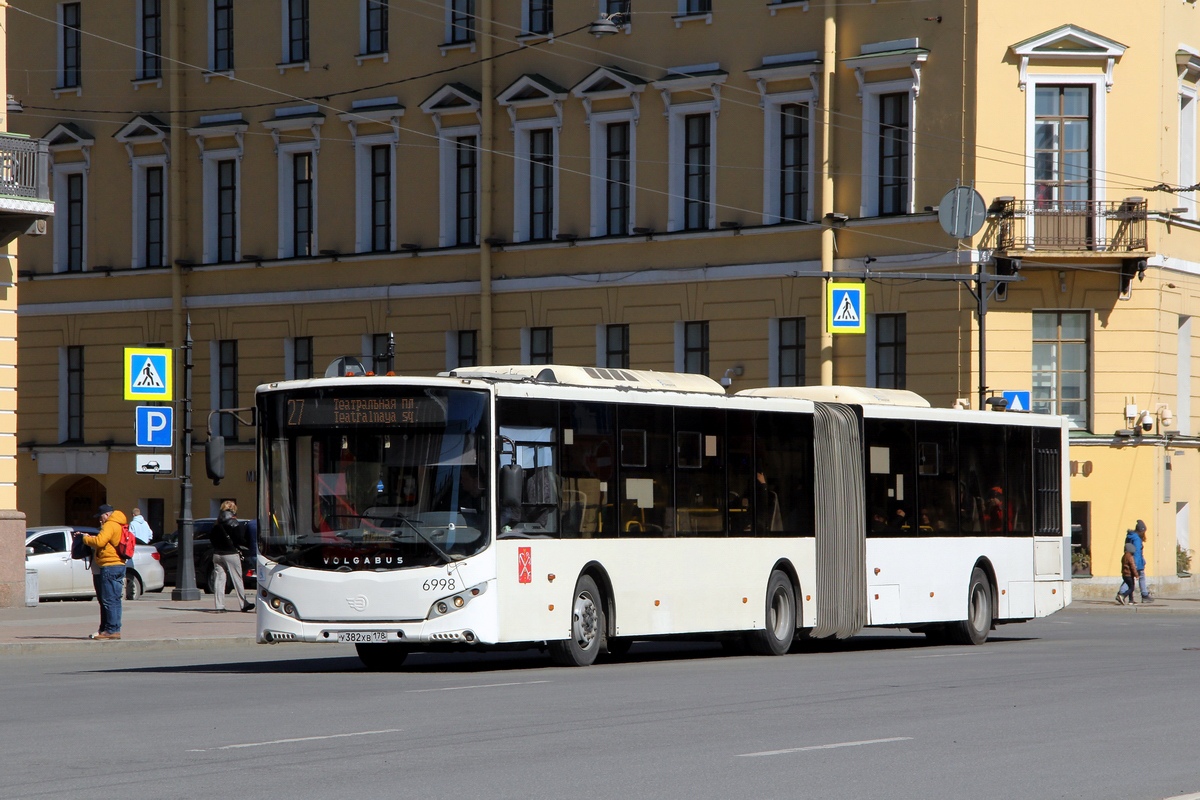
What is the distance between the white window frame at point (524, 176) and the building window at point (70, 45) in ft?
42.6

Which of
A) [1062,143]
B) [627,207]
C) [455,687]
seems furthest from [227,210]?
[455,687]

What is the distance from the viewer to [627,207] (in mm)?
43219

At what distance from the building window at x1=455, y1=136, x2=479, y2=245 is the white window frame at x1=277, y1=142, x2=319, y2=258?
3976mm

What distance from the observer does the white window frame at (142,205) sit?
163ft

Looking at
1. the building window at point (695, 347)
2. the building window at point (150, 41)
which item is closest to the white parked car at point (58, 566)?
the building window at point (695, 347)

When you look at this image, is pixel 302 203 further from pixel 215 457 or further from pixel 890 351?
pixel 215 457

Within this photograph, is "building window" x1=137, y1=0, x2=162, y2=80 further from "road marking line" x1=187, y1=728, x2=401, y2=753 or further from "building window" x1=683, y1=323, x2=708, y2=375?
"road marking line" x1=187, y1=728, x2=401, y2=753

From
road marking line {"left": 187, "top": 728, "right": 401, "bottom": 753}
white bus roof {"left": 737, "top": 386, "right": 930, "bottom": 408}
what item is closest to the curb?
white bus roof {"left": 737, "top": 386, "right": 930, "bottom": 408}

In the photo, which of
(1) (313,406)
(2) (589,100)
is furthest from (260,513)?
(2) (589,100)

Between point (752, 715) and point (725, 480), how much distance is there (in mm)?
7976

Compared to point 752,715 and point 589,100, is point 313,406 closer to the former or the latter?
point 752,715

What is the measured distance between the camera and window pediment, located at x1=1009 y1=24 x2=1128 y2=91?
38.6 meters

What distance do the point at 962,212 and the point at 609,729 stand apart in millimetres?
25722

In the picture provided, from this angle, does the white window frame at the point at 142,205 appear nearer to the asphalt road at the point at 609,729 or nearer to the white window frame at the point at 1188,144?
the white window frame at the point at 1188,144
